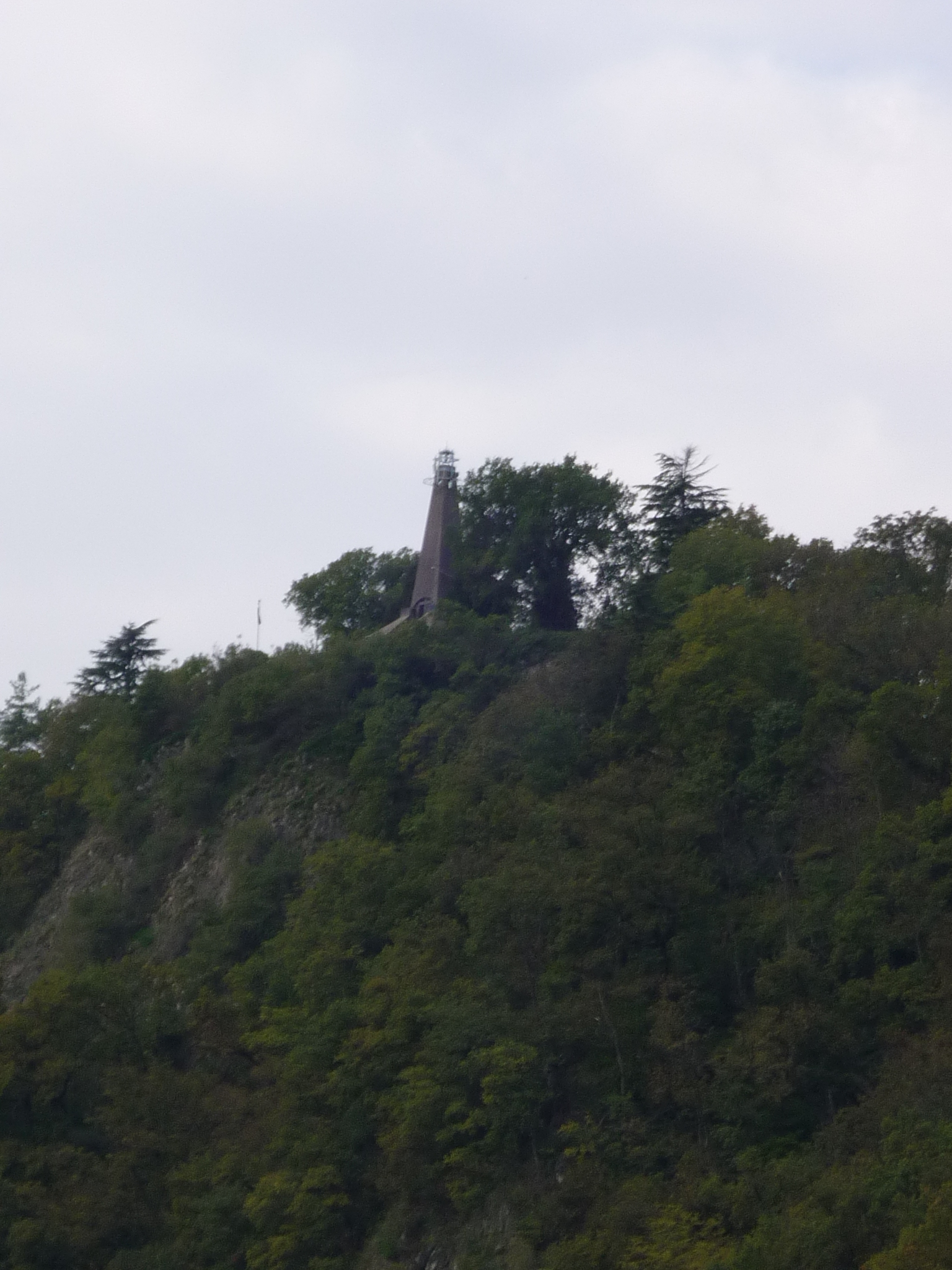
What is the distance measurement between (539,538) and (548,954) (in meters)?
21.6

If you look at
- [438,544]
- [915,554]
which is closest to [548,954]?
[915,554]

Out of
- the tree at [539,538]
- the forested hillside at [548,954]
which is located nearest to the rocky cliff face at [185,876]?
the forested hillside at [548,954]

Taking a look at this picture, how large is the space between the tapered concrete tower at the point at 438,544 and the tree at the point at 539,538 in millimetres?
1848

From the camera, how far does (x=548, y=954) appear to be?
111 feet

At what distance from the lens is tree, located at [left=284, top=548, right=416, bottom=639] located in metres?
62.5

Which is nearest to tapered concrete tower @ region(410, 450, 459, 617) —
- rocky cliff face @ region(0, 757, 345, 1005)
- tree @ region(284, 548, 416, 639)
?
tree @ region(284, 548, 416, 639)

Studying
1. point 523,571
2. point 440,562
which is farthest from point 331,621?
point 523,571

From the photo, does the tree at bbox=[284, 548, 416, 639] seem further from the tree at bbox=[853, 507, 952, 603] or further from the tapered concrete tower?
the tree at bbox=[853, 507, 952, 603]

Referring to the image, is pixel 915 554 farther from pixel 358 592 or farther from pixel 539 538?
pixel 358 592

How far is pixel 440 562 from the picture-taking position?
59.8 meters

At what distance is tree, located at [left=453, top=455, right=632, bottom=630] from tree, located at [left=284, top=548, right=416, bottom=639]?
26.7 feet

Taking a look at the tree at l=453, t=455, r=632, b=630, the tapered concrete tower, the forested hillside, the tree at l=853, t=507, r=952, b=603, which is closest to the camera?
the forested hillside

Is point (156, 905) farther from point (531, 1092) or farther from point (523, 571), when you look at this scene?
point (531, 1092)

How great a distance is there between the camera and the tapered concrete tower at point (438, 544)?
5897 cm
